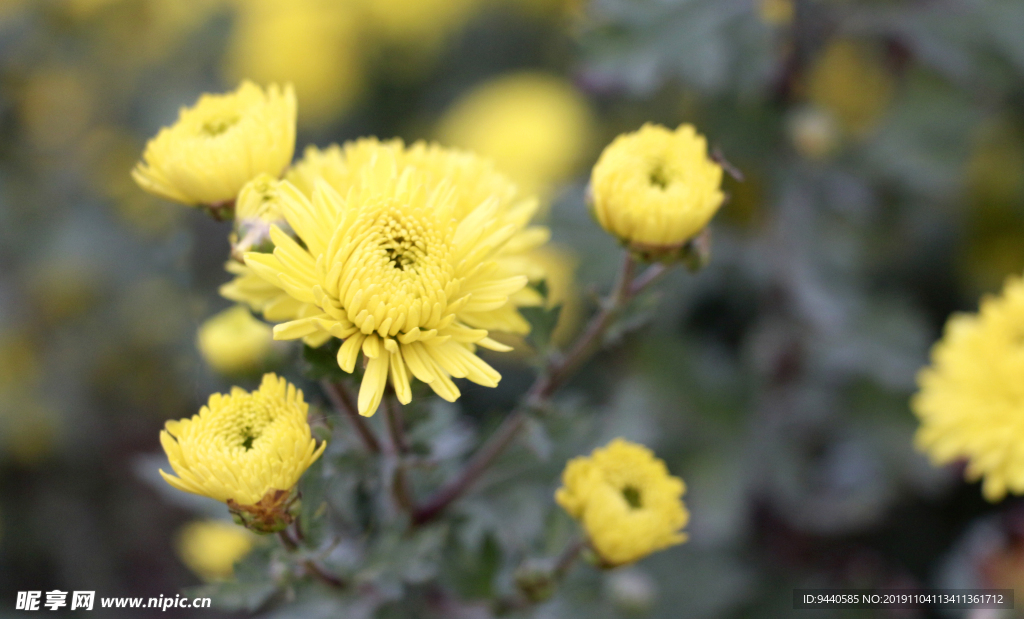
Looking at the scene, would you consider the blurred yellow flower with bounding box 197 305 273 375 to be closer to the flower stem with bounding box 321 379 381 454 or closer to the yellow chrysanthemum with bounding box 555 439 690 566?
the flower stem with bounding box 321 379 381 454

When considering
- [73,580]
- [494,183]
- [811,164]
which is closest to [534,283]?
[494,183]

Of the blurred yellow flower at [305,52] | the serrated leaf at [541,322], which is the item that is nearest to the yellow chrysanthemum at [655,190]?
the serrated leaf at [541,322]

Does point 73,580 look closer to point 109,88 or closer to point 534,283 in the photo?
point 109,88

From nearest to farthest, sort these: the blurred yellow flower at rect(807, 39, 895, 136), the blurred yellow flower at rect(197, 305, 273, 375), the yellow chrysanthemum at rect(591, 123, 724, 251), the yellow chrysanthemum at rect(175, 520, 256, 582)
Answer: the yellow chrysanthemum at rect(591, 123, 724, 251) < the blurred yellow flower at rect(197, 305, 273, 375) < the yellow chrysanthemum at rect(175, 520, 256, 582) < the blurred yellow flower at rect(807, 39, 895, 136)

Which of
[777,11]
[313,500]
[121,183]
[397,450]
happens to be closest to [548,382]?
[397,450]

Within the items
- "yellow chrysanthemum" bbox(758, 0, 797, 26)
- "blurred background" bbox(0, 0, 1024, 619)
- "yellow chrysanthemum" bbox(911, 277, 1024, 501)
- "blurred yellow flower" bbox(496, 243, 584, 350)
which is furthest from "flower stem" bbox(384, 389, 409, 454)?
"yellow chrysanthemum" bbox(758, 0, 797, 26)

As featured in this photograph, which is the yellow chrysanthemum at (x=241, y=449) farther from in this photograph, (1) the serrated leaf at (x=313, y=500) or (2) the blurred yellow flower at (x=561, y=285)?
(2) the blurred yellow flower at (x=561, y=285)

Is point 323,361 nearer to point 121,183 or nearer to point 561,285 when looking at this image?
point 561,285
